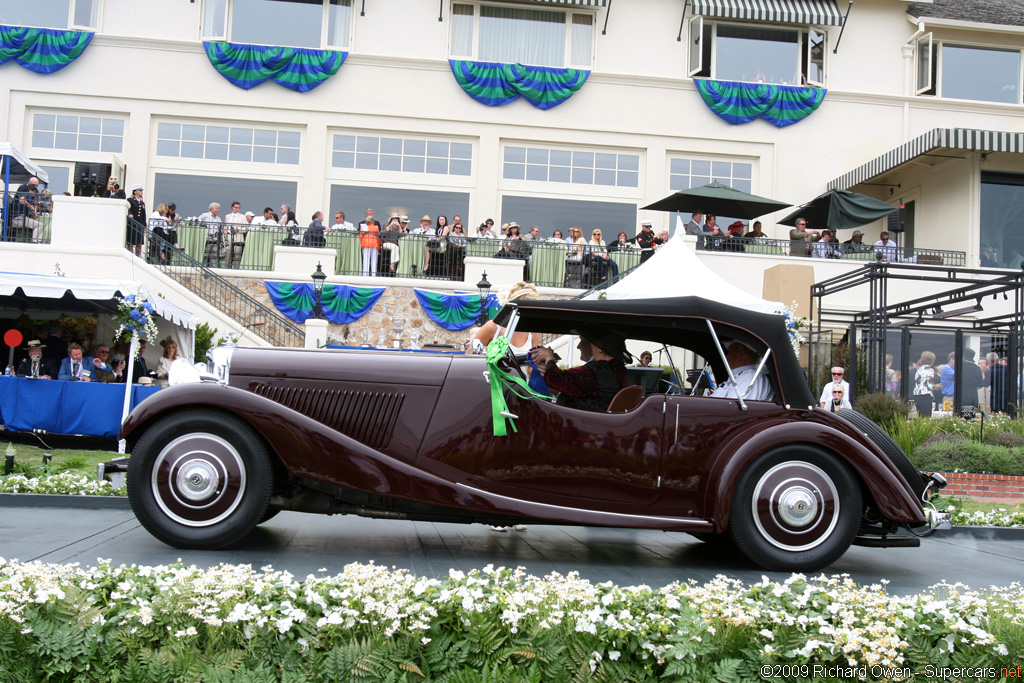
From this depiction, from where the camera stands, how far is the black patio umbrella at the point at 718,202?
18359 mm

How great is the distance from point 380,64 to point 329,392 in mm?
19873

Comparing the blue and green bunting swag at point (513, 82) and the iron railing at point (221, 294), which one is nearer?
the iron railing at point (221, 294)

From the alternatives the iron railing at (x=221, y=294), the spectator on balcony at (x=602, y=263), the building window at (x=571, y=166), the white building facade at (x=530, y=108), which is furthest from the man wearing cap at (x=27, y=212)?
the spectator on balcony at (x=602, y=263)

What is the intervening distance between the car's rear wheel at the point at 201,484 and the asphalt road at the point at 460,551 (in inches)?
5.3

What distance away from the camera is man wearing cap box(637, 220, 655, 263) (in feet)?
63.2

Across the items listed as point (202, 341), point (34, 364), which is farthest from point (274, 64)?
point (34, 364)

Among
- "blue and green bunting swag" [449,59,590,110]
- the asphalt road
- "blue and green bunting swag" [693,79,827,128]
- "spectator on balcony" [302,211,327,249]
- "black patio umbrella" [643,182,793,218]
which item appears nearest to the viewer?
the asphalt road

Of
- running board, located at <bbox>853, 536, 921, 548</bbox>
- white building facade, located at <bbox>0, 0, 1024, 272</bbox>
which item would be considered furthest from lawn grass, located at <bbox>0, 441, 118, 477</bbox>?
white building facade, located at <bbox>0, 0, 1024, 272</bbox>

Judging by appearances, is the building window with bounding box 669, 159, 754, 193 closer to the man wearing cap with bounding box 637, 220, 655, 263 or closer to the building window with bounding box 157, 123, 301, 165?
the man wearing cap with bounding box 637, 220, 655, 263

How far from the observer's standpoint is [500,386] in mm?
4984

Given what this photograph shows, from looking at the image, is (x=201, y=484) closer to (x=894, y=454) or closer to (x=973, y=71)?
(x=894, y=454)

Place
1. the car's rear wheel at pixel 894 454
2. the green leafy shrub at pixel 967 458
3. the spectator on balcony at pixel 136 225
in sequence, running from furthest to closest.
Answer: the spectator on balcony at pixel 136 225, the green leafy shrub at pixel 967 458, the car's rear wheel at pixel 894 454

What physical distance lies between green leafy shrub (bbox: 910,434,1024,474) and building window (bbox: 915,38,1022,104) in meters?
17.2

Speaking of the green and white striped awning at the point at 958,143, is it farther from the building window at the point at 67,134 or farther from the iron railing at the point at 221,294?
the building window at the point at 67,134
